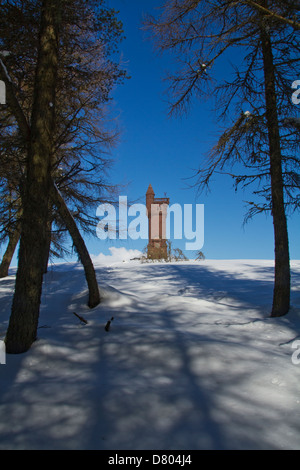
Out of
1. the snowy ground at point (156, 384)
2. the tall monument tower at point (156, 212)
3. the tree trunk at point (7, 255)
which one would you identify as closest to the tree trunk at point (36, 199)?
the snowy ground at point (156, 384)

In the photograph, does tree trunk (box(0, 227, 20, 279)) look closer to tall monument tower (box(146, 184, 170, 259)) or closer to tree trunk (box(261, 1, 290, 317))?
tree trunk (box(261, 1, 290, 317))

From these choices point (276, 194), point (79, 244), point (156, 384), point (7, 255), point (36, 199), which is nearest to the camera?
point (156, 384)

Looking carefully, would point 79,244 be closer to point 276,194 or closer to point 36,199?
point 36,199

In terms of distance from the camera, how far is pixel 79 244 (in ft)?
25.0

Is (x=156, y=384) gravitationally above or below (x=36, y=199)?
below

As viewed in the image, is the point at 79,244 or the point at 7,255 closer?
the point at 79,244

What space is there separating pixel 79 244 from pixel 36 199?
2.85 metres

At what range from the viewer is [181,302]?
7.74 m

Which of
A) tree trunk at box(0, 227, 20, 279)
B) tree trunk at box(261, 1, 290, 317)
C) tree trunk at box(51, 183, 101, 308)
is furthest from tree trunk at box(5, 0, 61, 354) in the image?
tree trunk at box(0, 227, 20, 279)

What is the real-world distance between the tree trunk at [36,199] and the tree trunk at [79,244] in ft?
6.04

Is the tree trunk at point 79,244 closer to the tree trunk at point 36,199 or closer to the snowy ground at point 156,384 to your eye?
the snowy ground at point 156,384

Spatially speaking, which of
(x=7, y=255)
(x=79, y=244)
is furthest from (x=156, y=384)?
(x=7, y=255)

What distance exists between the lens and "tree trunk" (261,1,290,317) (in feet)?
21.6
